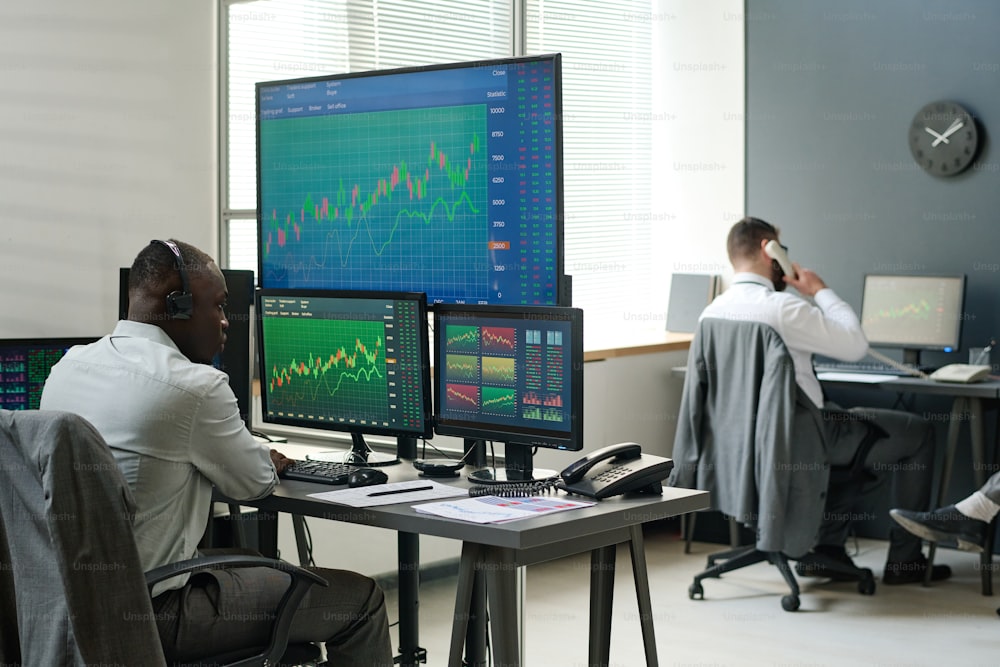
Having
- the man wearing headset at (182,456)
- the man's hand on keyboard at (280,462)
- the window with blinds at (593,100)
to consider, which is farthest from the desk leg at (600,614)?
the window with blinds at (593,100)

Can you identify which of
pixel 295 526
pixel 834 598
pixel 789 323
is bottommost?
pixel 834 598

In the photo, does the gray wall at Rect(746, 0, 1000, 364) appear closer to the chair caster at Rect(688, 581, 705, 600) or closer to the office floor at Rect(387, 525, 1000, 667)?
the office floor at Rect(387, 525, 1000, 667)

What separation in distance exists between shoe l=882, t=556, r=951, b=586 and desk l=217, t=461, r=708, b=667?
7.36 ft

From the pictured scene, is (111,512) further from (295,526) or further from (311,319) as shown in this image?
(295,526)

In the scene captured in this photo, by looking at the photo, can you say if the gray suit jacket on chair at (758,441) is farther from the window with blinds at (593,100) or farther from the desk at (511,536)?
the desk at (511,536)

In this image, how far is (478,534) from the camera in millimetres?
2324

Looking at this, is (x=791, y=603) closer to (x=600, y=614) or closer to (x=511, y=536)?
(x=600, y=614)

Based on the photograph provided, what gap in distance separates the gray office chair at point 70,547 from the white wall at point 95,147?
1519mm

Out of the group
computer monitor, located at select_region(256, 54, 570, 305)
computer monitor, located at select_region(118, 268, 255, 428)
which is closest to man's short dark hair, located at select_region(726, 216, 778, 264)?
computer monitor, located at select_region(256, 54, 570, 305)

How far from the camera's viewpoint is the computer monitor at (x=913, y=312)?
500cm

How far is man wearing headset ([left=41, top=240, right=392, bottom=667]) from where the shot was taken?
2.35 meters

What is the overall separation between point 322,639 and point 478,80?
4.80 ft

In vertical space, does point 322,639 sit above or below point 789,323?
below

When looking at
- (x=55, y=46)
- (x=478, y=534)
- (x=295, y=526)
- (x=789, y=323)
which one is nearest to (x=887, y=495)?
(x=789, y=323)
